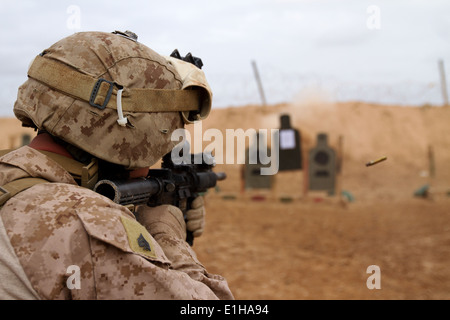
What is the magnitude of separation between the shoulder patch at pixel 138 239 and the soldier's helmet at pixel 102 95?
417 millimetres

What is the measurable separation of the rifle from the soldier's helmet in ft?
0.38

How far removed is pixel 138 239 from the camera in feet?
4.95

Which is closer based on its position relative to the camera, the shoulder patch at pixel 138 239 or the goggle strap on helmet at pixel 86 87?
the shoulder patch at pixel 138 239

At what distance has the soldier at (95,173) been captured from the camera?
141 centimetres

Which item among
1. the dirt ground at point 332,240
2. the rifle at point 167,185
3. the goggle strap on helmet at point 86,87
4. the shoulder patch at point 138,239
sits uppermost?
the goggle strap on helmet at point 86,87

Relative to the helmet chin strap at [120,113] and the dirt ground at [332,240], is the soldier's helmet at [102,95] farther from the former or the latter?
the dirt ground at [332,240]

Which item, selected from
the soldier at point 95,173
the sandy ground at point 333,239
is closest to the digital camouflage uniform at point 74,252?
the soldier at point 95,173

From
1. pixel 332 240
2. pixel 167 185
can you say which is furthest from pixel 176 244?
pixel 332 240

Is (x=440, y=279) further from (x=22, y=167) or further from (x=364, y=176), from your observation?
(x=364, y=176)

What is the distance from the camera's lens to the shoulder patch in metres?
1.48

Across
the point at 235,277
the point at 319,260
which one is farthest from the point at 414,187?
the point at 235,277

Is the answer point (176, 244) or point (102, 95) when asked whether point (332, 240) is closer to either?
point (176, 244)

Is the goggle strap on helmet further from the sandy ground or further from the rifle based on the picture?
the sandy ground

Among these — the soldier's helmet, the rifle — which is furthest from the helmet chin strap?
the rifle
